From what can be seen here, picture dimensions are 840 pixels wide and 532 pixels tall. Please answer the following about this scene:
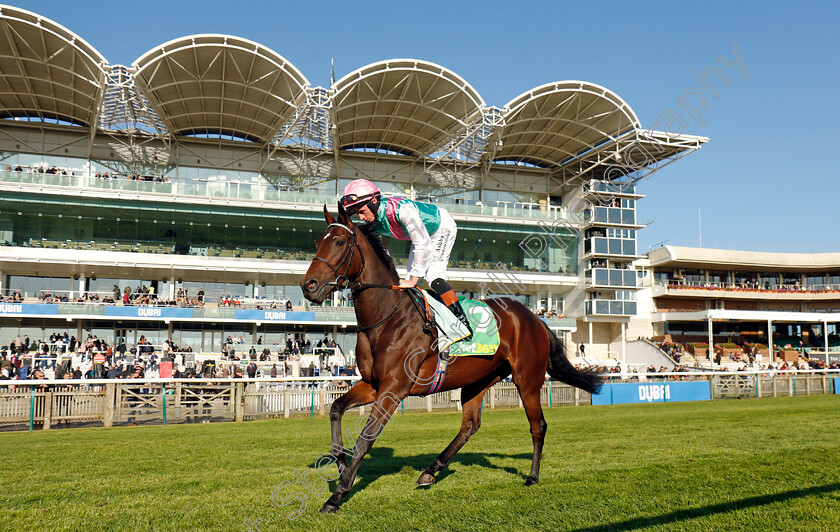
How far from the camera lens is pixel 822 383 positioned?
22.5m

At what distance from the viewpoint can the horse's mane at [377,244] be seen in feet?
17.6

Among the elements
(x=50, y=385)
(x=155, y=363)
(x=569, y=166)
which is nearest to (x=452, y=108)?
(x=569, y=166)

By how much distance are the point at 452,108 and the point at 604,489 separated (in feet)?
103

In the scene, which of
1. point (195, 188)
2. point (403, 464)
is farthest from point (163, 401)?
point (195, 188)

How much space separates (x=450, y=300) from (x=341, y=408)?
136 cm

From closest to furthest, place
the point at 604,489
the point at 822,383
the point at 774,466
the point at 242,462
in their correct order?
the point at 604,489
the point at 774,466
the point at 242,462
the point at 822,383

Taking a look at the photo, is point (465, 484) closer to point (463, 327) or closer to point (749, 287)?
point (463, 327)

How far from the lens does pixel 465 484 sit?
211 inches

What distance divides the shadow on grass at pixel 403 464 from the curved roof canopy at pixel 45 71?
28.5 meters

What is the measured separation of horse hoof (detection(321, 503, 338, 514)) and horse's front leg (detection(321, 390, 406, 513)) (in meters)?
0.02

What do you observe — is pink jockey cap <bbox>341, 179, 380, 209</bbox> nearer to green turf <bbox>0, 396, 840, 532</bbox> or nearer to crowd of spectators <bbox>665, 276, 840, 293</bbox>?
green turf <bbox>0, 396, 840, 532</bbox>

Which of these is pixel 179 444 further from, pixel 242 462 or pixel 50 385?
pixel 50 385

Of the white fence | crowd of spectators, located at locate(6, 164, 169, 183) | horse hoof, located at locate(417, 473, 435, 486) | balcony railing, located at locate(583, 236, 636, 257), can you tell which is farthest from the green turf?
balcony railing, located at locate(583, 236, 636, 257)

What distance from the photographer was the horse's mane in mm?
5352
